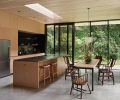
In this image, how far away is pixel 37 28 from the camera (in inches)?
347

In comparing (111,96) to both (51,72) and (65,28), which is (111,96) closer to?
(51,72)

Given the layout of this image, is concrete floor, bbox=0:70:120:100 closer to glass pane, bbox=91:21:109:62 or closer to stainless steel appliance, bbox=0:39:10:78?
stainless steel appliance, bbox=0:39:10:78

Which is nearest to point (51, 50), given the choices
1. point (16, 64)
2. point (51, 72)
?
point (51, 72)

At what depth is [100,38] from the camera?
921cm

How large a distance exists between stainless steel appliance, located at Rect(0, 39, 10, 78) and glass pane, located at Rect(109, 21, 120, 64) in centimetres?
558

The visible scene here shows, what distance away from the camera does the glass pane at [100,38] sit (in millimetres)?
8961

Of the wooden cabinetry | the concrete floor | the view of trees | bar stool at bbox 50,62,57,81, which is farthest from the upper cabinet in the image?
the concrete floor

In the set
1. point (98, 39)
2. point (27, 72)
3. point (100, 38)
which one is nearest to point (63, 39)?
point (98, 39)

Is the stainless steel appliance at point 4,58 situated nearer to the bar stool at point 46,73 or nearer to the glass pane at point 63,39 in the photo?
the bar stool at point 46,73

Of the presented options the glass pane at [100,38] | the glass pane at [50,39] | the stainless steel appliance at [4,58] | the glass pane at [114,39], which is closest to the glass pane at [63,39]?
the glass pane at [50,39]

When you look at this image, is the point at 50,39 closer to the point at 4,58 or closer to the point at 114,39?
the point at 114,39

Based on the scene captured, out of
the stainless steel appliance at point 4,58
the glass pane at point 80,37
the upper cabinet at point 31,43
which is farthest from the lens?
the glass pane at point 80,37

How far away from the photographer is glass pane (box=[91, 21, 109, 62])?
896 cm

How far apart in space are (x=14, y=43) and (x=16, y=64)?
6.14ft
